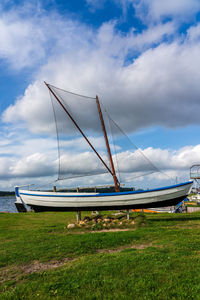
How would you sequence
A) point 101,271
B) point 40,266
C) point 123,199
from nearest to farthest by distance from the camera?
point 101,271
point 40,266
point 123,199

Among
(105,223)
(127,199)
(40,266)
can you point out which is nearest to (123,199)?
(127,199)

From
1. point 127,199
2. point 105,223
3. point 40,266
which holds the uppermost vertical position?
point 127,199

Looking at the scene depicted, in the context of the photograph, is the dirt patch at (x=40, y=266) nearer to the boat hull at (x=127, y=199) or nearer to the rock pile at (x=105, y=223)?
the rock pile at (x=105, y=223)

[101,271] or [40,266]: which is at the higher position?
[101,271]

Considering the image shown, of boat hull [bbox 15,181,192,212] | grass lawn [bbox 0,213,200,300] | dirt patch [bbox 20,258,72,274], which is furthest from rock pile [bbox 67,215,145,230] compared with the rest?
dirt patch [bbox 20,258,72,274]

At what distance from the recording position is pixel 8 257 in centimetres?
1085

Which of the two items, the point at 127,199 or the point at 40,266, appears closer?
the point at 40,266

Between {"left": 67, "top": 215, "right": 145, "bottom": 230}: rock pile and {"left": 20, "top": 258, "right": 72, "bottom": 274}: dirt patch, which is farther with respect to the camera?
{"left": 67, "top": 215, "right": 145, "bottom": 230}: rock pile

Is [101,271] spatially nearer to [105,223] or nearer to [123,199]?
[105,223]

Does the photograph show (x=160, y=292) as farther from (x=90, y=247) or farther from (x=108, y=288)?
(x=90, y=247)

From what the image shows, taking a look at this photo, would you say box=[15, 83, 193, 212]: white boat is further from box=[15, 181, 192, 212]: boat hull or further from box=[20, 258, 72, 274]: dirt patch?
box=[20, 258, 72, 274]: dirt patch

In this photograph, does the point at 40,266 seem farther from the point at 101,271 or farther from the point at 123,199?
the point at 123,199

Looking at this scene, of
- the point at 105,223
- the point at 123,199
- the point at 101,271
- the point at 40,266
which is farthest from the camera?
the point at 123,199

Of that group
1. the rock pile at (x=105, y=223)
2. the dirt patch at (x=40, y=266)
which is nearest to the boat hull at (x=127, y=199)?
the rock pile at (x=105, y=223)
